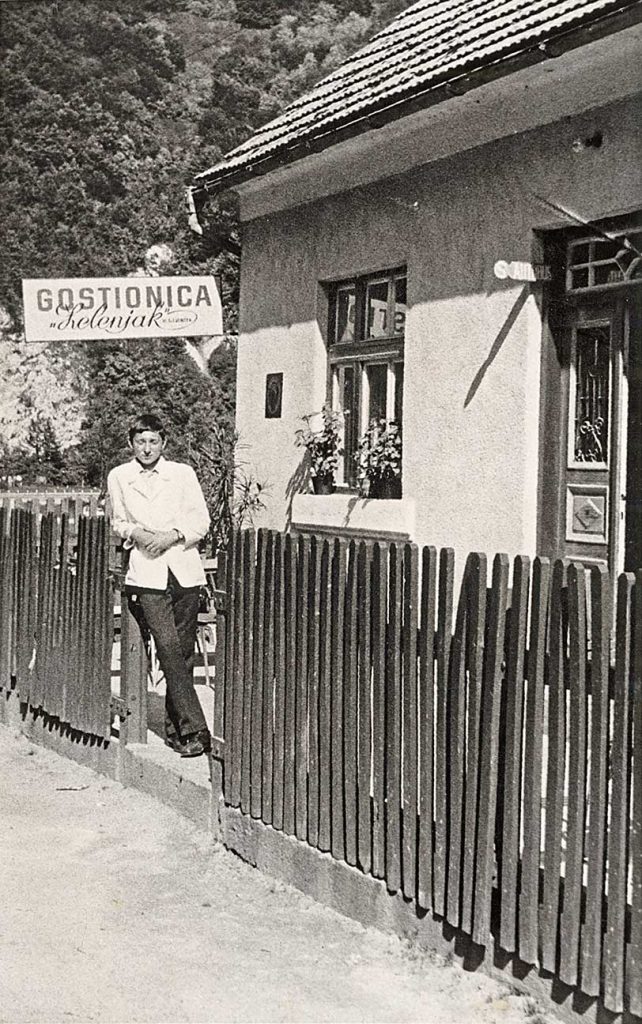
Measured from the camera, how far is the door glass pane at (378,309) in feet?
31.8

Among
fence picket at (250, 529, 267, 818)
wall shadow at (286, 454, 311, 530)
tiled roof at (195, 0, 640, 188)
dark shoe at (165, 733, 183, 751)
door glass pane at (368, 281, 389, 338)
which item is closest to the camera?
fence picket at (250, 529, 267, 818)

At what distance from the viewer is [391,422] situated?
9.57 metres

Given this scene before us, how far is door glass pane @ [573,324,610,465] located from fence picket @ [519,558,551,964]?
4.38m

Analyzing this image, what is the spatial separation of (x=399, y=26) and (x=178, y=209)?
37180mm

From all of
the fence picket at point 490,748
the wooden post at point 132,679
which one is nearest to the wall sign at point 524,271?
the wooden post at point 132,679

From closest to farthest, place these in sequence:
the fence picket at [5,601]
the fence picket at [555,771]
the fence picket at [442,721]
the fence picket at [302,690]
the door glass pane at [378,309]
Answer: the fence picket at [555,771]
the fence picket at [442,721]
the fence picket at [302,690]
the fence picket at [5,601]
the door glass pane at [378,309]

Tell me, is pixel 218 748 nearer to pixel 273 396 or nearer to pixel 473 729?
pixel 473 729

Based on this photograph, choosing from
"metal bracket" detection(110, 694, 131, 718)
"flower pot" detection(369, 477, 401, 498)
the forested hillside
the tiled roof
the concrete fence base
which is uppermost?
the forested hillside

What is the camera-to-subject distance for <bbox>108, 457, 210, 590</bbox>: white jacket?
6.45 metres

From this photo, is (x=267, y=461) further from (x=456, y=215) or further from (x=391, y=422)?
(x=456, y=215)

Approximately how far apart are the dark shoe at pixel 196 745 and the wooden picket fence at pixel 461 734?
895 mm

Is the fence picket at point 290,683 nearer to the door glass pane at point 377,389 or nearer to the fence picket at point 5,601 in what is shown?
the fence picket at point 5,601

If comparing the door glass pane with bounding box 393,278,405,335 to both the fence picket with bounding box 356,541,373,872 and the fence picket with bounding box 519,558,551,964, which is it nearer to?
the fence picket with bounding box 356,541,373,872

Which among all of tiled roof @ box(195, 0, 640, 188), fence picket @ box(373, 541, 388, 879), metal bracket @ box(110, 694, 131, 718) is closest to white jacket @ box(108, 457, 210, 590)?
metal bracket @ box(110, 694, 131, 718)
